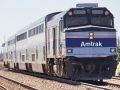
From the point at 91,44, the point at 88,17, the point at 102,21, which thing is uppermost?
the point at 88,17

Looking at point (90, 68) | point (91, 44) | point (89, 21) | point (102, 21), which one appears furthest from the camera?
point (102, 21)

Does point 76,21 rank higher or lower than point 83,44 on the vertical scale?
higher

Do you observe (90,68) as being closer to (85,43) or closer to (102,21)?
(85,43)

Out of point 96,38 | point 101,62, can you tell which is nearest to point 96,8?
point 96,38

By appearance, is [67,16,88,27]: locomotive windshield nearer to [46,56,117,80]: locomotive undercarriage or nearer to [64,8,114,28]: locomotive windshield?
[64,8,114,28]: locomotive windshield

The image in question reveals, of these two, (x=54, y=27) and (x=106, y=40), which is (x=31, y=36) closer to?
(x=54, y=27)

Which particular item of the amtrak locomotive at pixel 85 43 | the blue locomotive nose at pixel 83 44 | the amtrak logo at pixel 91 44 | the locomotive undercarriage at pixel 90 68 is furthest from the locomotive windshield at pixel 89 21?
the locomotive undercarriage at pixel 90 68

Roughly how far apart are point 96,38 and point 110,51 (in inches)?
34.6

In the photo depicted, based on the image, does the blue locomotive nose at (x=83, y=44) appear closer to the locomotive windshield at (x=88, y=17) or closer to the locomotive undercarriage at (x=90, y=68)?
the locomotive undercarriage at (x=90, y=68)

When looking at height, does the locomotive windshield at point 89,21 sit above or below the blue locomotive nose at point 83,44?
above

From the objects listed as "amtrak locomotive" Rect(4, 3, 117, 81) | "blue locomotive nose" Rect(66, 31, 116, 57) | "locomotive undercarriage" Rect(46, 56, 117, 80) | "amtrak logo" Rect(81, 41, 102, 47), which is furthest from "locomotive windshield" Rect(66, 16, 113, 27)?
"locomotive undercarriage" Rect(46, 56, 117, 80)

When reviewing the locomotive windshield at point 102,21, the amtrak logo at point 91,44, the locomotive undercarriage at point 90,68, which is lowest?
the locomotive undercarriage at point 90,68

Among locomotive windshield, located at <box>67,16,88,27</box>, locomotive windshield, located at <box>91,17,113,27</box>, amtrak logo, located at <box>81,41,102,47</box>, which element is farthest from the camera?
locomotive windshield, located at <box>91,17,113,27</box>

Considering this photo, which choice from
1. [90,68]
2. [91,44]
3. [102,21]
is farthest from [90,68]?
[102,21]
